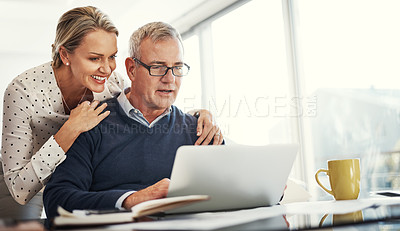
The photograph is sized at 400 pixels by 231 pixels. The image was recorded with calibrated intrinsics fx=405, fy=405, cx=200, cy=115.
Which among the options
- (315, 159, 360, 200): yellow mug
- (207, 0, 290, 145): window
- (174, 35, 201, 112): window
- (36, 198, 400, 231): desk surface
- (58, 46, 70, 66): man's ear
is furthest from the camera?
(174, 35, 201, 112): window

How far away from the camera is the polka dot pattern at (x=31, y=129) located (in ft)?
4.77

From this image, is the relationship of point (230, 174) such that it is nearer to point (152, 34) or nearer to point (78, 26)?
point (152, 34)

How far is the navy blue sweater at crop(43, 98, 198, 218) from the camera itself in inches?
54.0

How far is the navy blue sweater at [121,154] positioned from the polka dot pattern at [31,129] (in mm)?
103

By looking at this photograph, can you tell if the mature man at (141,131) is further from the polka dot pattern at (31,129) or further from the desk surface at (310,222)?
the desk surface at (310,222)

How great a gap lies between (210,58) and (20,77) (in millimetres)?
3028

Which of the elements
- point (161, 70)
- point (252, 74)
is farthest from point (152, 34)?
point (252, 74)

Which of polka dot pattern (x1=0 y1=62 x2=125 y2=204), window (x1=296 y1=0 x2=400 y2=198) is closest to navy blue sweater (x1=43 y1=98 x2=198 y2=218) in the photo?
polka dot pattern (x1=0 y1=62 x2=125 y2=204)

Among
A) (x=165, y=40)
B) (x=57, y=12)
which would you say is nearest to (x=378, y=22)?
(x=165, y=40)

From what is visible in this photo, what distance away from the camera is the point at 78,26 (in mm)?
1644

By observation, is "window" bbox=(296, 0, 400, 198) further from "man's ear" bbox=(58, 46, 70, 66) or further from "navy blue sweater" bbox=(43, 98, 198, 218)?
"man's ear" bbox=(58, 46, 70, 66)

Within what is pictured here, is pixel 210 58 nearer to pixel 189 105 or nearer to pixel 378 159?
pixel 189 105

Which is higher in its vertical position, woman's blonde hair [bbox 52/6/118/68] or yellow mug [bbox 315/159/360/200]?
woman's blonde hair [bbox 52/6/118/68]

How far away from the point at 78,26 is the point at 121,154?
22.4 inches
